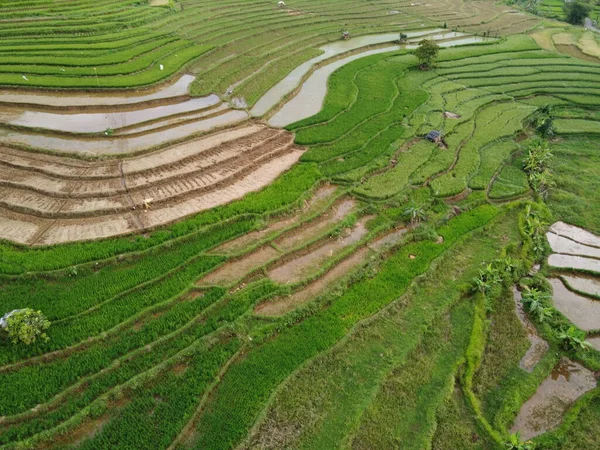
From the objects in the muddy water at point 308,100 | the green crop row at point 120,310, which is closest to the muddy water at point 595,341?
the green crop row at point 120,310

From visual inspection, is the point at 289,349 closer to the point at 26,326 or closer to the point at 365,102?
the point at 26,326

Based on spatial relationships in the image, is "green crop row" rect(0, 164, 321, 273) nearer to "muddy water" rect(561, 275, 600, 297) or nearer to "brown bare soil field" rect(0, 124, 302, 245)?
"brown bare soil field" rect(0, 124, 302, 245)

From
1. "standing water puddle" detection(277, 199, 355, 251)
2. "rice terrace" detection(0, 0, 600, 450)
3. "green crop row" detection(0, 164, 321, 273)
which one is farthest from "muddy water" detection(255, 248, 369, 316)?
"green crop row" detection(0, 164, 321, 273)

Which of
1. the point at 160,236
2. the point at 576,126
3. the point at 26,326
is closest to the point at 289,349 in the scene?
the point at 160,236

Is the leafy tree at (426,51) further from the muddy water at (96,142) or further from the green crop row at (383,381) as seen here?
the green crop row at (383,381)

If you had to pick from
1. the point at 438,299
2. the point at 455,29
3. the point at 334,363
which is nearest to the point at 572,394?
the point at 438,299

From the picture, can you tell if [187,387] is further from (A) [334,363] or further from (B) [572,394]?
(B) [572,394]
